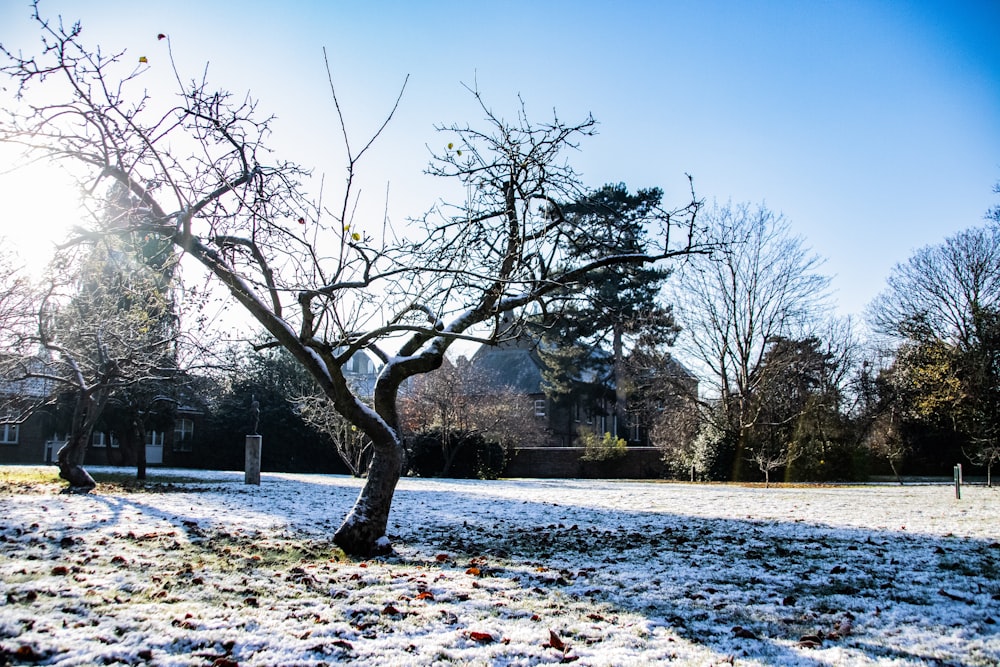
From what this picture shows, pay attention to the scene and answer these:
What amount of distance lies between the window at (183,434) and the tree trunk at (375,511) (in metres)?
29.9

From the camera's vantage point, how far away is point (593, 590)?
5.20 meters

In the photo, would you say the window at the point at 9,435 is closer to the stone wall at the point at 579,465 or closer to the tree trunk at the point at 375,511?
the stone wall at the point at 579,465

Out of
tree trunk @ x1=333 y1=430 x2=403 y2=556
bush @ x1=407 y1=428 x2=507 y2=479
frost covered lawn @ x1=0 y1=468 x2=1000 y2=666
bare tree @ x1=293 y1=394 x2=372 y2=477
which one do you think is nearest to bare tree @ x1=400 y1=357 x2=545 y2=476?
bush @ x1=407 y1=428 x2=507 y2=479

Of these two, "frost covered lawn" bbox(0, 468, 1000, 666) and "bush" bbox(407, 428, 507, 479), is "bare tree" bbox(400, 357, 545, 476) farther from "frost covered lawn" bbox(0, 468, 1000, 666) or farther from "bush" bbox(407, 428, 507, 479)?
"frost covered lawn" bbox(0, 468, 1000, 666)

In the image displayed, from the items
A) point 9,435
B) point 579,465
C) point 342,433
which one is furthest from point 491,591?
point 9,435

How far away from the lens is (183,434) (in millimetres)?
33875

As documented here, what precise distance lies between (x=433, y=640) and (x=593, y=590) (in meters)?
1.82

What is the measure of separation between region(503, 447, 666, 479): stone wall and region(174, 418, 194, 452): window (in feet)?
54.6

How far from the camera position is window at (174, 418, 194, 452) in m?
33.1

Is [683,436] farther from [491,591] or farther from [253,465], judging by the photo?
[491,591]

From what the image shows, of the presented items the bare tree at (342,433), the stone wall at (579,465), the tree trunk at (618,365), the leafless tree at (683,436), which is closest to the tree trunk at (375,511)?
the bare tree at (342,433)

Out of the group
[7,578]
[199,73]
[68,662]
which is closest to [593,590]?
[68,662]

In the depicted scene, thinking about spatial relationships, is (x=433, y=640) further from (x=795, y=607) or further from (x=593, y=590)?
(x=795, y=607)

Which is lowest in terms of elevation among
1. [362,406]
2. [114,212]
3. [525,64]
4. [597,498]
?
[597,498]
